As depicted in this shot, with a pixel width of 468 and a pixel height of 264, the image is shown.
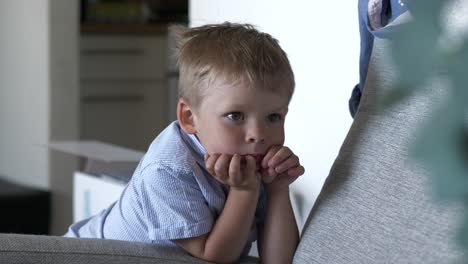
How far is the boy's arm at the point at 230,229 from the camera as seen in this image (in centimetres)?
118

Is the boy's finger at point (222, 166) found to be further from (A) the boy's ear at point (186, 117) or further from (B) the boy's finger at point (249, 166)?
(A) the boy's ear at point (186, 117)

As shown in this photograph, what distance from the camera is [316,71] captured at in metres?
1.98

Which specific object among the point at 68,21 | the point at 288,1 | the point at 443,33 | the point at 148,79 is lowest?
the point at 148,79

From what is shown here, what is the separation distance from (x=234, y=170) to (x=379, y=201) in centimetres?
19

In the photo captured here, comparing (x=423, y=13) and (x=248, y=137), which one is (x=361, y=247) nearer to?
(x=248, y=137)

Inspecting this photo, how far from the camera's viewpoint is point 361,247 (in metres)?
1.08

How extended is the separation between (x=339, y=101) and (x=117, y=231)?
73 centimetres

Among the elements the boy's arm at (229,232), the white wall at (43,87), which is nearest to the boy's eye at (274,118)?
the boy's arm at (229,232)

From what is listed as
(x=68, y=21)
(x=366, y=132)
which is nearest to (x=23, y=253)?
(x=366, y=132)

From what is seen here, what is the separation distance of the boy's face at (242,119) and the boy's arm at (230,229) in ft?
0.15

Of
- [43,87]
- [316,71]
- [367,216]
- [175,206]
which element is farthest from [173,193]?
[43,87]

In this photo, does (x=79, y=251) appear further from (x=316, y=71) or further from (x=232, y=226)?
(x=316, y=71)

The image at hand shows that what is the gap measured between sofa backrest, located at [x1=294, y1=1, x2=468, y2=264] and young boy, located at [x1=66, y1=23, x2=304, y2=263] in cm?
7

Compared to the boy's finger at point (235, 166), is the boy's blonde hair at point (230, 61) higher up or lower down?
higher up
